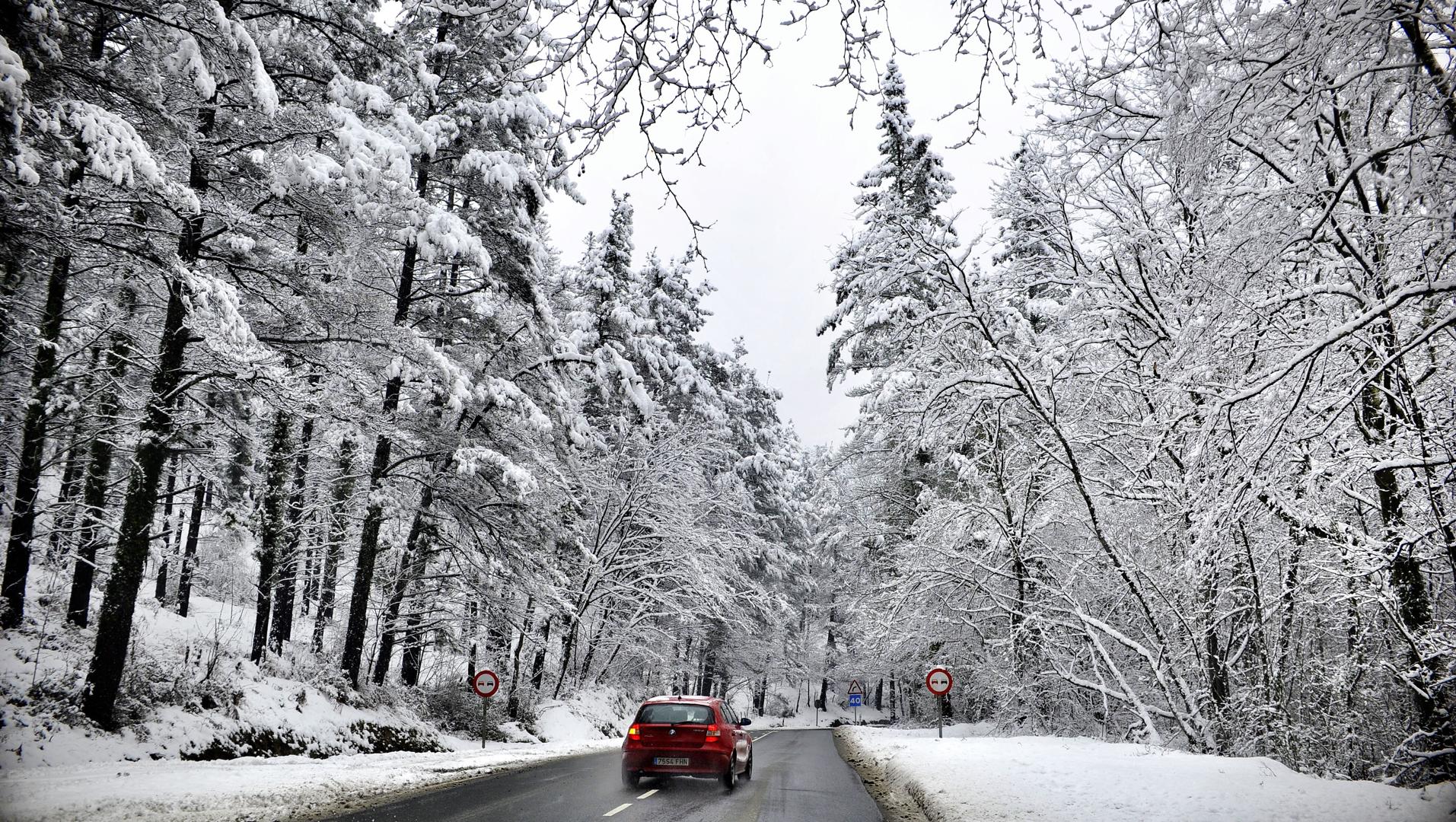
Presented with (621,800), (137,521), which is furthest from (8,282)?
(621,800)

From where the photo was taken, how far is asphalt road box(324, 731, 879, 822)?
803 cm

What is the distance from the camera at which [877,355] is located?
23344mm

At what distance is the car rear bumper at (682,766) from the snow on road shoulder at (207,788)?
2504mm

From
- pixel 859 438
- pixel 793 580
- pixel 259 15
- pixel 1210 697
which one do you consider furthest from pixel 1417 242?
pixel 793 580

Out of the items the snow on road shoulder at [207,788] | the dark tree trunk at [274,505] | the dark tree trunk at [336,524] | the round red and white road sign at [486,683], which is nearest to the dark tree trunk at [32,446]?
the dark tree trunk at [274,505]

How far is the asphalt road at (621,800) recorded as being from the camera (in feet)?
26.3

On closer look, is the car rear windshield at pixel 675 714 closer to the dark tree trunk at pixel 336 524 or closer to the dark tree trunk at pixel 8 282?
the dark tree trunk at pixel 336 524

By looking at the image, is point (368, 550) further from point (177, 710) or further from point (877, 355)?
point (877, 355)

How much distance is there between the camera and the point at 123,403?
10.7 m

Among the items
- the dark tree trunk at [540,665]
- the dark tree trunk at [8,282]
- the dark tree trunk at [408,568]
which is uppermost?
the dark tree trunk at [8,282]

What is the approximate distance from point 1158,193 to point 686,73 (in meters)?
9.88

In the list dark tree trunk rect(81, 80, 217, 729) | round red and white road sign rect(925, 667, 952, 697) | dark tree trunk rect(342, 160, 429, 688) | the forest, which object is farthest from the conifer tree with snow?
dark tree trunk rect(81, 80, 217, 729)

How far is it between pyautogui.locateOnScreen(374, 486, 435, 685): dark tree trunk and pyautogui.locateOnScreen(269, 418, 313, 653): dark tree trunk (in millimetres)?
2130

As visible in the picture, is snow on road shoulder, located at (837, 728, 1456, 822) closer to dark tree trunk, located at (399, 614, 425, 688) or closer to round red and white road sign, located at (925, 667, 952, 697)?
round red and white road sign, located at (925, 667, 952, 697)
